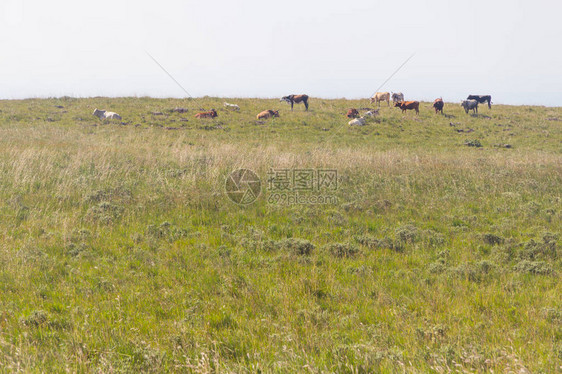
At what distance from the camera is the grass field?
11.8ft

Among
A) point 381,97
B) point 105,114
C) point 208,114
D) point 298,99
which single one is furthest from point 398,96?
point 105,114

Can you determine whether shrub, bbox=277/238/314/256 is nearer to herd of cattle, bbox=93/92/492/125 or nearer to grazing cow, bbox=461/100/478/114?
herd of cattle, bbox=93/92/492/125

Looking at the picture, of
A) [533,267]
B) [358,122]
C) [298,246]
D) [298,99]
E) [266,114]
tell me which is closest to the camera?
[533,267]

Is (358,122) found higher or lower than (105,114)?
lower

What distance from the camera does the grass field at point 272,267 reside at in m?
3.59

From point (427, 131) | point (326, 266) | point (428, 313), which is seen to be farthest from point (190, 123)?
point (428, 313)

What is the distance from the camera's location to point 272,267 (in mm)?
5992

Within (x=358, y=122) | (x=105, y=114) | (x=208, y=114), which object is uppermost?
(x=208, y=114)

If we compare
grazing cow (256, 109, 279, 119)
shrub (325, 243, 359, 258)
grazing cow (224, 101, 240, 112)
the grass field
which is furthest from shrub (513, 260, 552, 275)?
grazing cow (224, 101, 240, 112)

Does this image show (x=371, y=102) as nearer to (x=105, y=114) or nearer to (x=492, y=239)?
(x=105, y=114)

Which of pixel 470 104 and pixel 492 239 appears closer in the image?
pixel 492 239

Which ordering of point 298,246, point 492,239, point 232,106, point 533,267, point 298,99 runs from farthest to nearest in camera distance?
point 298,99 < point 232,106 < point 492,239 < point 298,246 < point 533,267

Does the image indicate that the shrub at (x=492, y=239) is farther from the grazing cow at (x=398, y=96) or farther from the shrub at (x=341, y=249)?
the grazing cow at (x=398, y=96)

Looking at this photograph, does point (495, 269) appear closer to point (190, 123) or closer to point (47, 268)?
point (47, 268)
